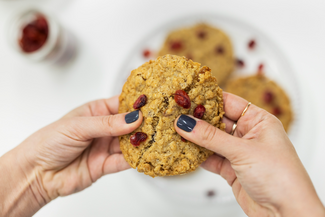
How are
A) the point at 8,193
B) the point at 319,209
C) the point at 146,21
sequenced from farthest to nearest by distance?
the point at 146,21 < the point at 8,193 < the point at 319,209

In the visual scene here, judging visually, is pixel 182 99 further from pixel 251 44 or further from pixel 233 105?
pixel 251 44

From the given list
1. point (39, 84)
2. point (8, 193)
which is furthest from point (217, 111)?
point (39, 84)

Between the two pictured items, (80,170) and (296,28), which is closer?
(80,170)

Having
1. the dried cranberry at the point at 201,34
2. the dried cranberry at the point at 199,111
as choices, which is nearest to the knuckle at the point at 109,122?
the dried cranberry at the point at 199,111

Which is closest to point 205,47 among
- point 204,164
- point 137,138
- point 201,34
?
point 201,34

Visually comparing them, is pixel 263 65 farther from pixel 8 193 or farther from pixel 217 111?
pixel 8 193

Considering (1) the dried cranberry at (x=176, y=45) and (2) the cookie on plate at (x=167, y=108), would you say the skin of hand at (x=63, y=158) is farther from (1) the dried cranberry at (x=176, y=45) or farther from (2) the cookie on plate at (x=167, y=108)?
(1) the dried cranberry at (x=176, y=45)
